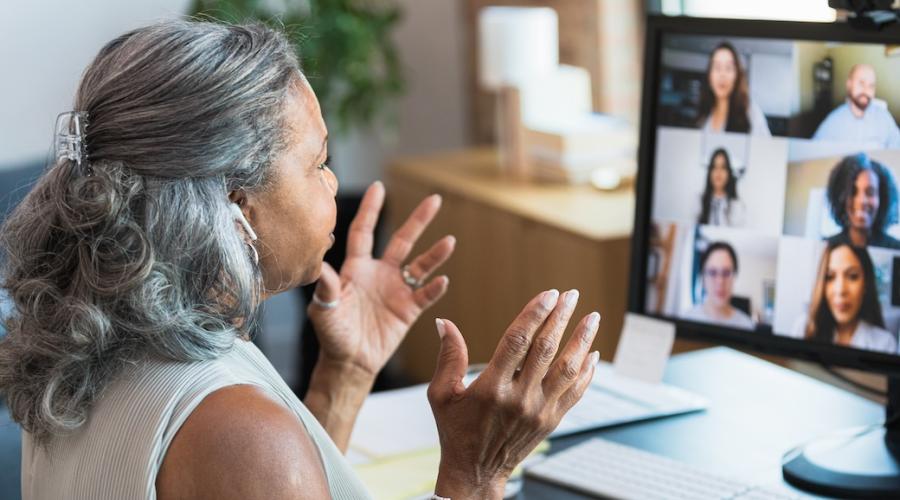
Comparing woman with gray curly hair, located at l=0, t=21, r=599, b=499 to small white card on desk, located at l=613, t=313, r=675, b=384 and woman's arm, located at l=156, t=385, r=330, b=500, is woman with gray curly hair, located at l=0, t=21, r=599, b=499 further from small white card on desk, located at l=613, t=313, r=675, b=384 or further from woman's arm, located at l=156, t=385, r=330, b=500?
small white card on desk, located at l=613, t=313, r=675, b=384

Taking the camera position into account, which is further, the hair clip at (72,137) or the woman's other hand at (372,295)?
the woman's other hand at (372,295)

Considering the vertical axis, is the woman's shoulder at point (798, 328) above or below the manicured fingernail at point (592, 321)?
below

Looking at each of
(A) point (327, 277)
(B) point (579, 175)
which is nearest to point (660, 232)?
(A) point (327, 277)

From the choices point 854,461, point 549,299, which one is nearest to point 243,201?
point 549,299

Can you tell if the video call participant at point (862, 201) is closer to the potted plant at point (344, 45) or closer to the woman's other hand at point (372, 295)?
the woman's other hand at point (372, 295)

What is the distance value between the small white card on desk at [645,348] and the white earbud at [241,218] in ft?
2.19

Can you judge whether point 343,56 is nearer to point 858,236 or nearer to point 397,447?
point 397,447

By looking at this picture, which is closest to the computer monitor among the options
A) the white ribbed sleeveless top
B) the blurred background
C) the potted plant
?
the white ribbed sleeveless top

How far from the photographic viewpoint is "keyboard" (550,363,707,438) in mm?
1615

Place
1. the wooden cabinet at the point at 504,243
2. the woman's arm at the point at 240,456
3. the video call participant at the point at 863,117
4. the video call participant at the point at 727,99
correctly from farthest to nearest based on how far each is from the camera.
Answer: the wooden cabinet at the point at 504,243 < the video call participant at the point at 727,99 < the video call participant at the point at 863,117 < the woman's arm at the point at 240,456

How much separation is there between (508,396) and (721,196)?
56cm

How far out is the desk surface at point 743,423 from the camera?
1.47m

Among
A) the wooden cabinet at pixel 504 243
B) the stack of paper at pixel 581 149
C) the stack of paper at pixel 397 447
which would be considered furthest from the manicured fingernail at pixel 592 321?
the stack of paper at pixel 581 149

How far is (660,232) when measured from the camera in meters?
1.58
